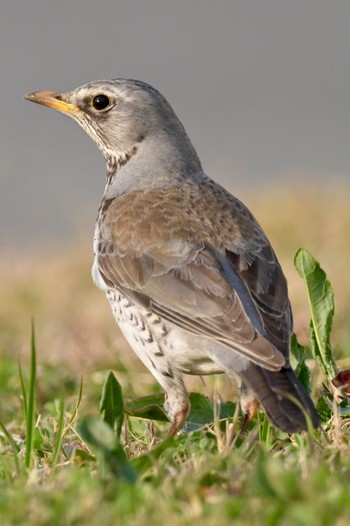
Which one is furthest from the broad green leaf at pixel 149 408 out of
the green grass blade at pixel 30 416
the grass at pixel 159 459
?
the green grass blade at pixel 30 416

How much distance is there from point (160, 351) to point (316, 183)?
310 inches

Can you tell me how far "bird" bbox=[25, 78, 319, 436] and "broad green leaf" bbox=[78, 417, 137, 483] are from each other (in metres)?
0.69

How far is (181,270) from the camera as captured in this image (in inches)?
205

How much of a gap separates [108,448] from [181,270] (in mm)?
1519

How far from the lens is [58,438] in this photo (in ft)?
14.2

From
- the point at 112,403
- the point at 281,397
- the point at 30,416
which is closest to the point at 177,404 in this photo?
the point at 112,403

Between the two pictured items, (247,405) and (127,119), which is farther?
(127,119)

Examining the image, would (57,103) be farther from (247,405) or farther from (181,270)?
(247,405)

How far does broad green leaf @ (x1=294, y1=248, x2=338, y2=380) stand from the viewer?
206 inches

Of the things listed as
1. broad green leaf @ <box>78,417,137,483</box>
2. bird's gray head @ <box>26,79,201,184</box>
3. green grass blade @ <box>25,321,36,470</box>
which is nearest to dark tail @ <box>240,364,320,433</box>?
broad green leaf @ <box>78,417,137,483</box>

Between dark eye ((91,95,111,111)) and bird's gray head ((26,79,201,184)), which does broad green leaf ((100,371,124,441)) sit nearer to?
bird's gray head ((26,79,201,184))

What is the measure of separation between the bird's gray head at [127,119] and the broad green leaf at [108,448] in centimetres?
267

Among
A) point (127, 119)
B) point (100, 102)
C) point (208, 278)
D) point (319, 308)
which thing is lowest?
point (319, 308)

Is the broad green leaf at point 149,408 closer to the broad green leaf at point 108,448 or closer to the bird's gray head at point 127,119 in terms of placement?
the broad green leaf at point 108,448
